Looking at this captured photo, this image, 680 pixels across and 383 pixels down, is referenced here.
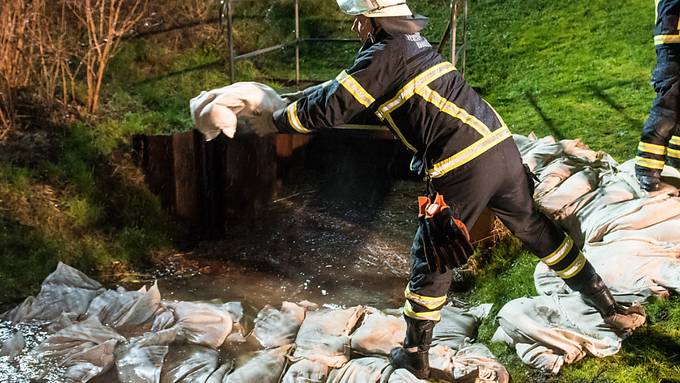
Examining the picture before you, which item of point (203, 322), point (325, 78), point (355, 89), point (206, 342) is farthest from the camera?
point (325, 78)

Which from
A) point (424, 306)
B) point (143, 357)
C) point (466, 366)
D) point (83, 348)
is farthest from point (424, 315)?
point (83, 348)

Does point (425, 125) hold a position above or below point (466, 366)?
above

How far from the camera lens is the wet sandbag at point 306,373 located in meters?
3.11

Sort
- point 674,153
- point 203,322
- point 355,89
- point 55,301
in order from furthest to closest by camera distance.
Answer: point 674,153 < point 55,301 < point 203,322 < point 355,89

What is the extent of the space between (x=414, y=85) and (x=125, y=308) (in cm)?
227

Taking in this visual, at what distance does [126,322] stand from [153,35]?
496 centimetres

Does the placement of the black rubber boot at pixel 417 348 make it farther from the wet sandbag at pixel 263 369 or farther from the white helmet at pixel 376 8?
the white helmet at pixel 376 8

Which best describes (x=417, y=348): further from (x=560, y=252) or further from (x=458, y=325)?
(x=560, y=252)

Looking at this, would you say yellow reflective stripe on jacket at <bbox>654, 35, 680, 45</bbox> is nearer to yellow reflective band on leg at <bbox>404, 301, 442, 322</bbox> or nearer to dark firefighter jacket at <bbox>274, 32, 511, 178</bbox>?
dark firefighter jacket at <bbox>274, 32, 511, 178</bbox>

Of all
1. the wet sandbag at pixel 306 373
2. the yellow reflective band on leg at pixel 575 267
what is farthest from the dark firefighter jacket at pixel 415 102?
the wet sandbag at pixel 306 373

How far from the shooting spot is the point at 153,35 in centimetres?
774

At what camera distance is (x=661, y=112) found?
407cm

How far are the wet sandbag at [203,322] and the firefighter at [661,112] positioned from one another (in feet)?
9.16

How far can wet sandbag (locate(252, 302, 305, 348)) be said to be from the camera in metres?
3.57
